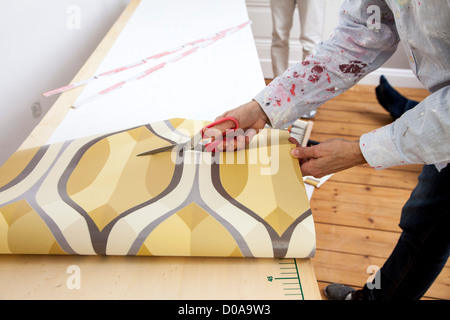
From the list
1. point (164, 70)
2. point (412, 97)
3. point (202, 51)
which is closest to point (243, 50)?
point (202, 51)

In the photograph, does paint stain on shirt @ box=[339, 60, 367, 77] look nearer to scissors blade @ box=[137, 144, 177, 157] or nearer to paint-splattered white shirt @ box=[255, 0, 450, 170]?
paint-splattered white shirt @ box=[255, 0, 450, 170]

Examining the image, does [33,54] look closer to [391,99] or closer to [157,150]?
[157,150]

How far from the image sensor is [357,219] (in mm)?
1516

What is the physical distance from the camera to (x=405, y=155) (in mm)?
569

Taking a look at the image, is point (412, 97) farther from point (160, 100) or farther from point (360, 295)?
point (160, 100)

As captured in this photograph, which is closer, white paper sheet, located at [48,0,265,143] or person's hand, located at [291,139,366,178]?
person's hand, located at [291,139,366,178]

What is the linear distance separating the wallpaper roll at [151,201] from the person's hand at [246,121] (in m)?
0.03

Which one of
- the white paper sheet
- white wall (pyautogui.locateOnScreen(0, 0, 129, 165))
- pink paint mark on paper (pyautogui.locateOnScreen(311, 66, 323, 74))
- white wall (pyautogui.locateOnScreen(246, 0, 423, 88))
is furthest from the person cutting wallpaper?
white wall (pyautogui.locateOnScreen(246, 0, 423, 88))

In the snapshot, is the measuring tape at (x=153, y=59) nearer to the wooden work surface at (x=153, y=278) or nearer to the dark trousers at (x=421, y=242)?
the wooden work surface at (x=153, y=278)

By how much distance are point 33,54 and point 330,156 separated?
1.02 metres

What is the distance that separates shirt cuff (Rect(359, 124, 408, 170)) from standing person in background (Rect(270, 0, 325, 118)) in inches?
61.9

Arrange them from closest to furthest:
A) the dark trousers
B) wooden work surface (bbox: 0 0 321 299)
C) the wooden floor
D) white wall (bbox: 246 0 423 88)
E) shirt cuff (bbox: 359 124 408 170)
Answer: wooden work surface (bbox: 0 0 321 299) < shirt cuff (bbox: 359 124 408 170) < the dark trousers < the wooden floor < white wall (bbox: 246 0 423 88)

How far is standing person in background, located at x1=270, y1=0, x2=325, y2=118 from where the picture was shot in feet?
6.68

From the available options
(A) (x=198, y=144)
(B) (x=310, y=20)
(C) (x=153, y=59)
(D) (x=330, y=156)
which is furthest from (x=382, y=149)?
(B) (x=310, y=20)
